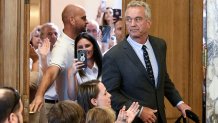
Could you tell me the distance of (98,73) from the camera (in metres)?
3.58

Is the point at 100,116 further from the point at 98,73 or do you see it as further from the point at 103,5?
the point at 103,5

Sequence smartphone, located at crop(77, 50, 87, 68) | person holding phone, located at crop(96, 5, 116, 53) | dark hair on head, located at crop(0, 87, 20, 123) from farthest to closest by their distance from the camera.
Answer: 1. person holding phone, located at crop(96, 5, 116, 53)
2. smartphone, located at crop(77, 50, 87, 68)
3. dark hair on head, located at crop(0, 87, 20, 123)

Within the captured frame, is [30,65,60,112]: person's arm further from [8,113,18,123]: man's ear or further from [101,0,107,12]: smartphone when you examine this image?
[8,113,18,123]: man's ear

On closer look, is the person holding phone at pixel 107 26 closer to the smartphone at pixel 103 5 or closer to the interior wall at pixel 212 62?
the smartphone at pixel 103 5

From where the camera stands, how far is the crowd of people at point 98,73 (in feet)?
6.93

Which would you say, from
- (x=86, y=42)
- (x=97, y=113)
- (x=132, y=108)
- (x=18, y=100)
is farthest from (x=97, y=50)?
(x=18, y=100)

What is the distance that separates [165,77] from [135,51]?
31 centimetres

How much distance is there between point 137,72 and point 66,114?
72 cm


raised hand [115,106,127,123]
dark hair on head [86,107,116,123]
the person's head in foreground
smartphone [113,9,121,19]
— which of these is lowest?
raised hand [115,106,127,123]

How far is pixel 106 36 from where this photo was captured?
3.90 metres

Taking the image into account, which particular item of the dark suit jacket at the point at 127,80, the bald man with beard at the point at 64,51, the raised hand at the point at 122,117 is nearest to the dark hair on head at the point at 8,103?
the raised hand at the point at 122,117

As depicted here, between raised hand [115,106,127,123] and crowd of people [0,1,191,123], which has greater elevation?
crowd of people [0,1,191,123]

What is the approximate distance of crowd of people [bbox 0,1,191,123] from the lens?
83.2 inches

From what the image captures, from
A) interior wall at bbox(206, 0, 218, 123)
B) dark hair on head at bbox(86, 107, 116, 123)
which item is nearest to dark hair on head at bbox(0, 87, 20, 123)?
dark hair on head at bbox(86, 107, 116, 123)
